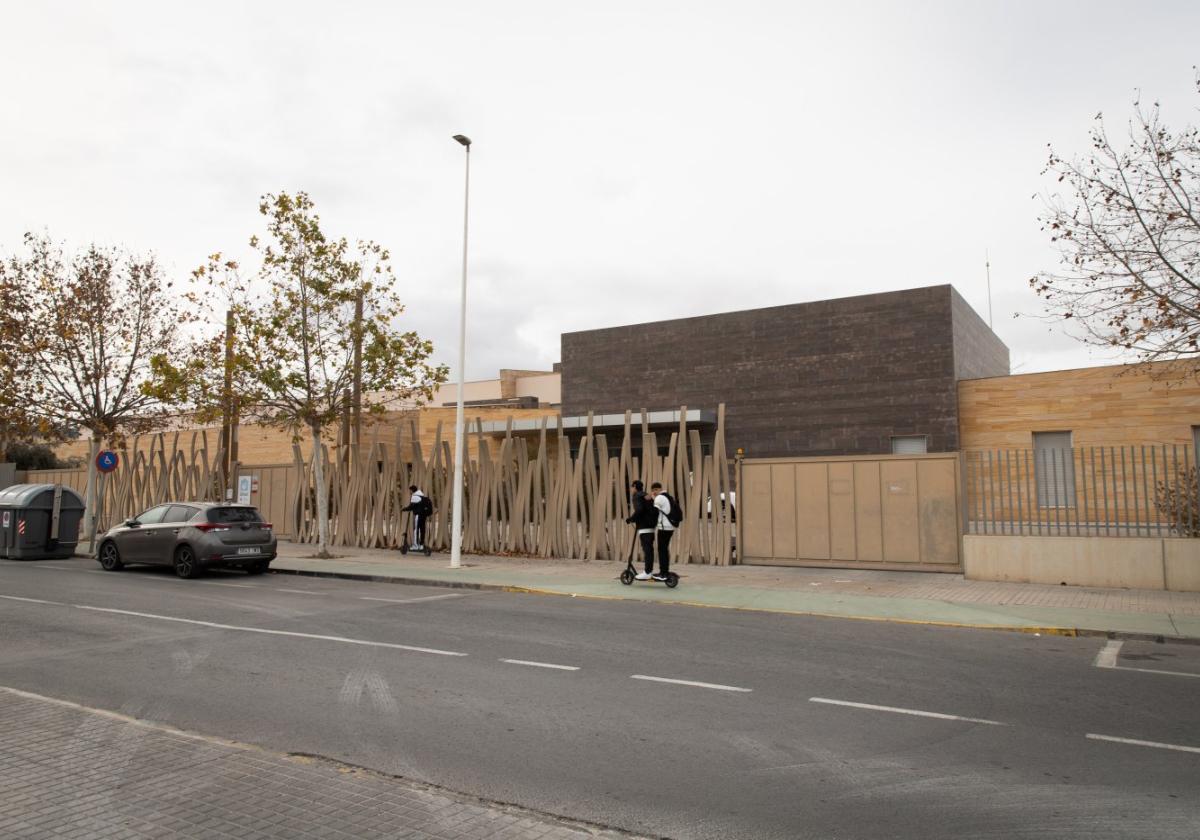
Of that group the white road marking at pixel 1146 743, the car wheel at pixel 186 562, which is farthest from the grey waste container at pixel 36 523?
the white road marking at pixel 1146 743

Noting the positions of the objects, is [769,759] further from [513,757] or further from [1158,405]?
[1158,405]

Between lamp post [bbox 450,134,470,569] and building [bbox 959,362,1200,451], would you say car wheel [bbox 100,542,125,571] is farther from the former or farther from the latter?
building [bbox 959,362,1200,451]

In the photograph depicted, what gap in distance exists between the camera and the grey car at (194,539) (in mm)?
16391

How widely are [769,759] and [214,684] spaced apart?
16.0 ft

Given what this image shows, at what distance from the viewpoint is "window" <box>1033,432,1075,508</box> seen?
1445 cm

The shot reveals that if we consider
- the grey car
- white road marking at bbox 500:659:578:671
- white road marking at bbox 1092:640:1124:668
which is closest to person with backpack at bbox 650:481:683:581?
white road marking at bbox 500:659:578:671

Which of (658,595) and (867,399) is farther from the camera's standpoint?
(867,399)

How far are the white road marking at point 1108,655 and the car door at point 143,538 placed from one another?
16.0m

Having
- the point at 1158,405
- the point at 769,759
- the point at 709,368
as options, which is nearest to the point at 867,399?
the point at 709,368

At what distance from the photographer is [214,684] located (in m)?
7.49

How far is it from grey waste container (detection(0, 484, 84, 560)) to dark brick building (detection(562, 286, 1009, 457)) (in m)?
19.4

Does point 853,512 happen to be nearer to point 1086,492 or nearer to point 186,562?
point 1086,492

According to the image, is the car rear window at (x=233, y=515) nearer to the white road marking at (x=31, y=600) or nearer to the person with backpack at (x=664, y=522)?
the white road marking at (x=31, y=600)

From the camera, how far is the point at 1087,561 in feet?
46.7
